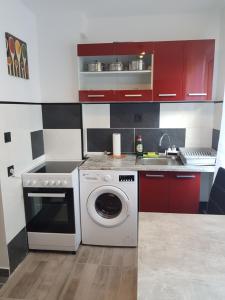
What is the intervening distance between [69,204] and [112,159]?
73 cm

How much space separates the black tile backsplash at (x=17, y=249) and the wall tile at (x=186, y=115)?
6.55 ft

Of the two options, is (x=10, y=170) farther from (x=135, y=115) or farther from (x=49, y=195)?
(x=135, y=115)

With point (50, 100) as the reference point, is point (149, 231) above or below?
below

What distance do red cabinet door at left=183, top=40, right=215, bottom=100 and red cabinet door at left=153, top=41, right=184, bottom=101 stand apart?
0.21ft

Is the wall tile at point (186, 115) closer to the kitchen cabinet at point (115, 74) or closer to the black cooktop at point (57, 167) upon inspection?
the kitchen cabinet at point (115, 74)

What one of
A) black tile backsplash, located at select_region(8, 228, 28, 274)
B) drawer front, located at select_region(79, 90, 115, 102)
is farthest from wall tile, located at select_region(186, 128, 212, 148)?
black tile backsplash, located at select_region(8, 228, 28, 274)

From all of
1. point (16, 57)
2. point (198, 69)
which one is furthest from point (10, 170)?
point (198, 69)

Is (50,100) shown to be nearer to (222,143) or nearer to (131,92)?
(131,92)

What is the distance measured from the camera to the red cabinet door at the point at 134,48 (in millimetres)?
2559

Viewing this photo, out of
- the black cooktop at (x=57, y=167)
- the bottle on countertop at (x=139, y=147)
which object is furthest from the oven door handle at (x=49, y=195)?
the bottle on countertop at (x=139, y=147)

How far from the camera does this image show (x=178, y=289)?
0.89 m

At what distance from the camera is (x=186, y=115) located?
2.94m

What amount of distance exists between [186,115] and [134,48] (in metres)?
1.01

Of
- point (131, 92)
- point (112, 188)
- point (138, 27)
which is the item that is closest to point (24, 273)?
point (112, 188)
